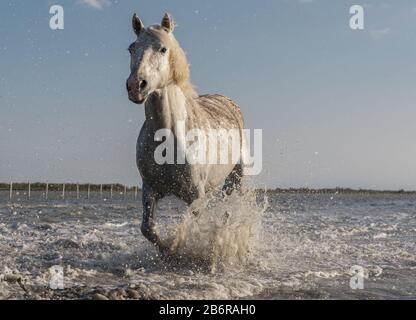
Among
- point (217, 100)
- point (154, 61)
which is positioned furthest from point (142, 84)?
point (217, 100)

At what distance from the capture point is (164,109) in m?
5.59

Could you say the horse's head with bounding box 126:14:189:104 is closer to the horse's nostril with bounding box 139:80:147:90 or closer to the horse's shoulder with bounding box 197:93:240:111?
the horse's nostril with bounding box 139:80:147:90

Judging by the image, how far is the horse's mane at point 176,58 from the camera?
5.32 meters

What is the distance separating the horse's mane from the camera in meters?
5.32

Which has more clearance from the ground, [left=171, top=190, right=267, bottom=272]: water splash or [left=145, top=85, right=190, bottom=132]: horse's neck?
[left=145, top=85, right=190, bottom=132]: horse's neck

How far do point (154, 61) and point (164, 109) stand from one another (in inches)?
25.8

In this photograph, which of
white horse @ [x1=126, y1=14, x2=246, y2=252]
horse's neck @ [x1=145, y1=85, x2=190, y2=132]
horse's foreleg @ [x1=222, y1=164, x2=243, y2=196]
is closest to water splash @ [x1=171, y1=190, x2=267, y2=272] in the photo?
white horse @ [x1=126, y1=14, x2=246, y2=252]

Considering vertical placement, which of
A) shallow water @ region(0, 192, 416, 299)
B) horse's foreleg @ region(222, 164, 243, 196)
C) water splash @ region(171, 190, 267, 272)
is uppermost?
horse's foreleg @ region(222, 164, 243, 196)

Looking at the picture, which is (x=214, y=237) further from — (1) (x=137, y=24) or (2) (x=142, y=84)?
(1) (x=137, y=24)

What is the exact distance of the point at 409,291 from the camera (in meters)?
5.06

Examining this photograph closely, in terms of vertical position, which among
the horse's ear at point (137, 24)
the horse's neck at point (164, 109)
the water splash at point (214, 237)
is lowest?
the water splash at point (214, 237)

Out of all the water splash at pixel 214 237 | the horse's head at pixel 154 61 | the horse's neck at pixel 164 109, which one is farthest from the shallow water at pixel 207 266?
the horse's head at pixel 154 61

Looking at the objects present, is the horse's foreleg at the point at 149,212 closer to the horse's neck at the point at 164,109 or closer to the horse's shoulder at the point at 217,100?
the horse's neck at the point at 164,109
